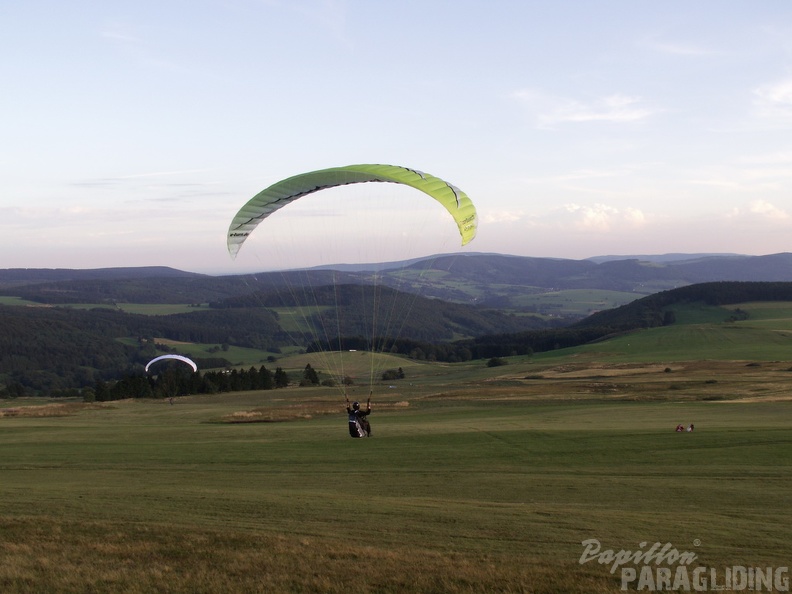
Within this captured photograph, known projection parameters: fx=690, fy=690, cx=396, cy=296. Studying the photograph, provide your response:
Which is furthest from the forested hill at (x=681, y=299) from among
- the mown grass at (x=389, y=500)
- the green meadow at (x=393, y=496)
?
the mown grass at (x=389, y=500)

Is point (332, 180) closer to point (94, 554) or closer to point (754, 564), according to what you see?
point (94, 554)

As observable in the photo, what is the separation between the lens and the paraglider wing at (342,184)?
18281mm

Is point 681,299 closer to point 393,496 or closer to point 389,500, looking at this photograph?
point 393,496

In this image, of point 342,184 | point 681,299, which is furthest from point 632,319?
point 342,184

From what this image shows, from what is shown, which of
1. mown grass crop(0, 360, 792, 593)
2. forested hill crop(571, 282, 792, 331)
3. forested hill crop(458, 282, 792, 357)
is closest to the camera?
mown grass crop(0, 360, 792, 593)

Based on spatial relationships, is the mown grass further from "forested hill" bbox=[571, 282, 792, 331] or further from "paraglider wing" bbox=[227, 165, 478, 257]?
"forested hill" bbox=[571, 282, 792, 331]

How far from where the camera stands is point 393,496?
55.1ft

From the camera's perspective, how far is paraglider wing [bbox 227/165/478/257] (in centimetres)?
1828

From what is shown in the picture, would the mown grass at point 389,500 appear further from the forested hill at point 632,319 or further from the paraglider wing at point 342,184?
the forested hill at point 632,319

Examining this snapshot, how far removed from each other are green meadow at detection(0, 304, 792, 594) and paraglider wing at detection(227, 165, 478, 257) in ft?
22.9

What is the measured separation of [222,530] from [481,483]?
7.51 meters

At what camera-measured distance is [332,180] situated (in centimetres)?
1916

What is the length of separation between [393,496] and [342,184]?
341 inches

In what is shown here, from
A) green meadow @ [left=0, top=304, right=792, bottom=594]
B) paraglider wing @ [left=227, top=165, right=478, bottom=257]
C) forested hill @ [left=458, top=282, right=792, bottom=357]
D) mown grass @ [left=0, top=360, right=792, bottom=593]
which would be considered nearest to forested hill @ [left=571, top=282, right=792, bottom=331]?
forested hill @ [left=458, top=282, right=792, bottom=357]
